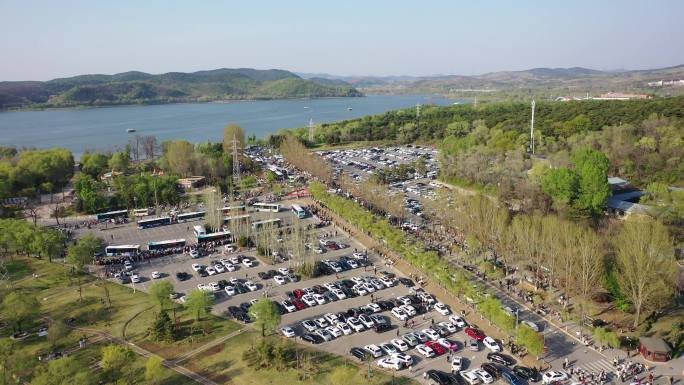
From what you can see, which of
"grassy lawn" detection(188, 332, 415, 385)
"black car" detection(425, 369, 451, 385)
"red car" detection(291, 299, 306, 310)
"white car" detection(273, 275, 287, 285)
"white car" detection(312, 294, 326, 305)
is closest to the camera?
"black car" detection(425, 369, 451, 385)

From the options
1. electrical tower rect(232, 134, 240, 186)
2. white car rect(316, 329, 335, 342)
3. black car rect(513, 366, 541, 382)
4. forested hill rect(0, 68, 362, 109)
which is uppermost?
forested hill rect(0, 68, 362, 109)

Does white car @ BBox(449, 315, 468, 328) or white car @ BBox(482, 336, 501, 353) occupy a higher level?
white car @ BBox(449, 315, 468, 328)

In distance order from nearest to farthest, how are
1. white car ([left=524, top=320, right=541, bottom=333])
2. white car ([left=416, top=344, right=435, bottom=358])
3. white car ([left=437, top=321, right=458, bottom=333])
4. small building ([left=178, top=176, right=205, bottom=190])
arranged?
white car ([left=416, top=344, right=435, bottom=358])
white car ([left=524, top=320, right=541, bottom=333])
white car ([left=437, top=321, right=458, bottom=333])
small building ([left=178, top=176, right=205, bottom=190])

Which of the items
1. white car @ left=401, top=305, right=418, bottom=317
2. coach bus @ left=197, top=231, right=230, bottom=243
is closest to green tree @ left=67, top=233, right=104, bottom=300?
coach bus @ left=197, top=231, right=230, bottom=243

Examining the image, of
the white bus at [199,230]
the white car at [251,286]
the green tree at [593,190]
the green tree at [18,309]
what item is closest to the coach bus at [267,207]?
the white bus at [199,230]

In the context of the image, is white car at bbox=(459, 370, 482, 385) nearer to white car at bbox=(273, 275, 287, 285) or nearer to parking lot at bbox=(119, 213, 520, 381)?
parking lot at bbox=(119, 213, 520, 381)

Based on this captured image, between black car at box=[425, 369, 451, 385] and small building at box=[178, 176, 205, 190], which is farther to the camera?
small building at box=[178, 176, 205, 190]
